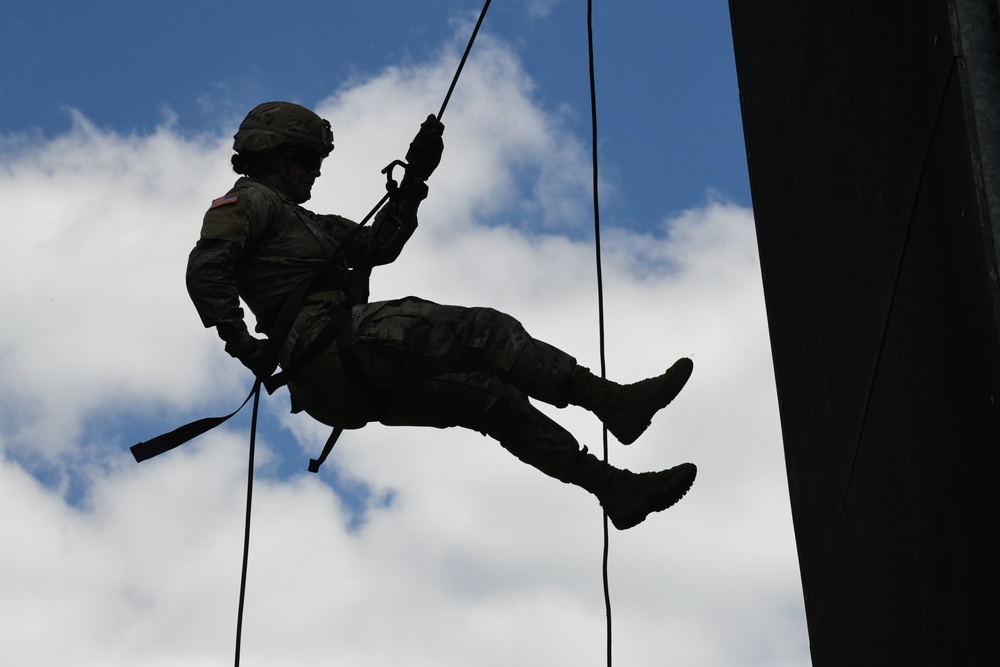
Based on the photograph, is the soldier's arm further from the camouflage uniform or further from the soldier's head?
the soldier's head

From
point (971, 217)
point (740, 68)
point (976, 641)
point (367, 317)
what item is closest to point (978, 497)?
point (976, 641)

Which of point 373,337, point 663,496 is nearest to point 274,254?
point 373,337

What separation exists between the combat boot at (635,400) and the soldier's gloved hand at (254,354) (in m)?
1.45

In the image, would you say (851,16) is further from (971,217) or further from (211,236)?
(211,236)

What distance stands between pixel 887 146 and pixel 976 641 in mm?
1565

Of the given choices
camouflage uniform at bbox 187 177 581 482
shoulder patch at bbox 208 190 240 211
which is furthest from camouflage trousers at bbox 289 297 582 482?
shoulder patch at bbox 208 190 240 211

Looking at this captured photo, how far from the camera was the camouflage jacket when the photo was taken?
20.1 feet

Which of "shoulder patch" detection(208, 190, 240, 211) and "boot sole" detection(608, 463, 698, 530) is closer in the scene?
"boot sole" detection(608, 463, 698, 530)

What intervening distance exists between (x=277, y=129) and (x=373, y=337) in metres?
1.27

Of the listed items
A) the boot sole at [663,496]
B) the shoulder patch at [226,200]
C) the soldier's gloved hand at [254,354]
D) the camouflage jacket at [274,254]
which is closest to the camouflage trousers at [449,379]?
the soldier's gloved hand at [254,354]

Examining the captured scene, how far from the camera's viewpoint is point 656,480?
6.02 m

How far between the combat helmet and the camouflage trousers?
1004mm

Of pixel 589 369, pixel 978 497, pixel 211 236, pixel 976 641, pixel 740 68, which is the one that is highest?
pixel 740 68

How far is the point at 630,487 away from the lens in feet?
19.9
